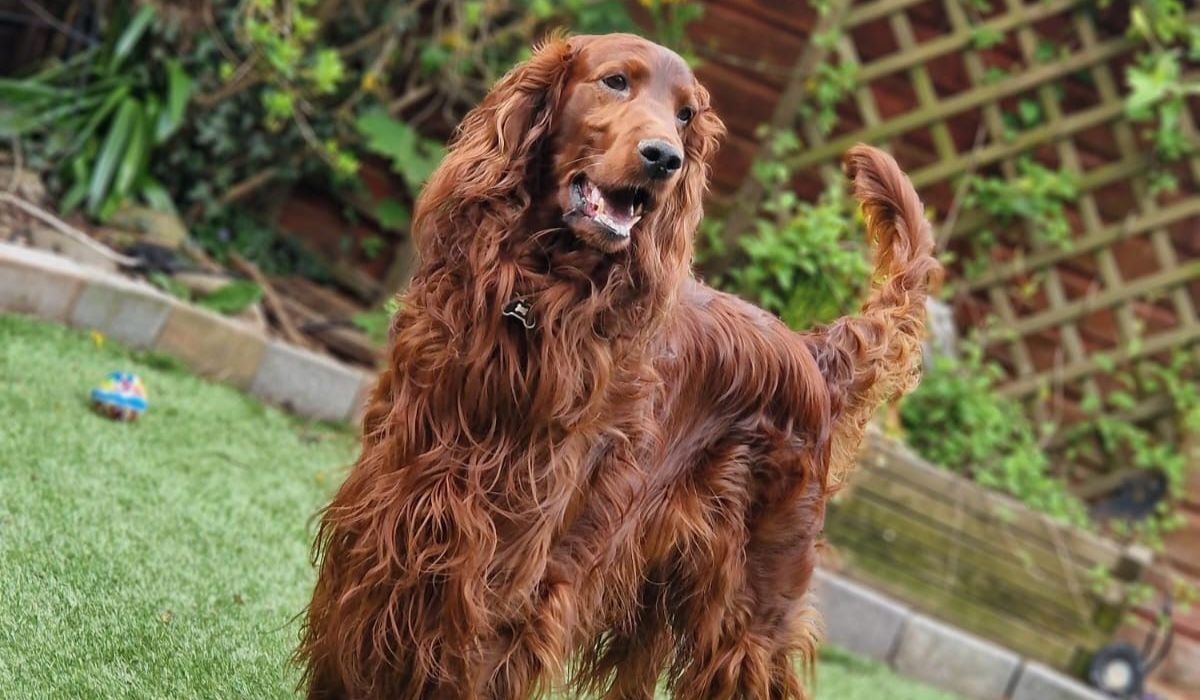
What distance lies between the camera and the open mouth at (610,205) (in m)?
2.40

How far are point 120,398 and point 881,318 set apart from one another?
2205 mm

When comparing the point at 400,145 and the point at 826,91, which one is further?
the point at 826,91

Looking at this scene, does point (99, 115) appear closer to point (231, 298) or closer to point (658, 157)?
point (231, 298)

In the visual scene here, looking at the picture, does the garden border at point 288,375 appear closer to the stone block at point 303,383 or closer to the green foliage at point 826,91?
the stone block at point 303,383

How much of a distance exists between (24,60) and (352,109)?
141 cm

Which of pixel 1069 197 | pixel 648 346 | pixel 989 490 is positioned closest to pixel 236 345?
pixel 648 346

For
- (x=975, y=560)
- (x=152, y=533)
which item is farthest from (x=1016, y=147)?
(x=152, y=533)

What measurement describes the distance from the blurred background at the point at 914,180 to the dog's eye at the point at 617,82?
10.6 ft

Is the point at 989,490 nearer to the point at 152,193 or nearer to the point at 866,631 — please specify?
the point at 866,631

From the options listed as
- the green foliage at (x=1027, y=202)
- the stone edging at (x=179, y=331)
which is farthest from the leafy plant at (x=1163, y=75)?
the stone edging at (x=179, y=331)

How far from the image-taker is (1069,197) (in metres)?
6.80

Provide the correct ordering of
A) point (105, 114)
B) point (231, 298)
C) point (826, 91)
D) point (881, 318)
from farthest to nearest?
1. point (826, 91)
2. point (105, 114)
3. point (231, 298)
4. point (881, 318)

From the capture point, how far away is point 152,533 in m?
3.52

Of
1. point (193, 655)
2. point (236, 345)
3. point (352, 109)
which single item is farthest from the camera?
point (352, 109)
